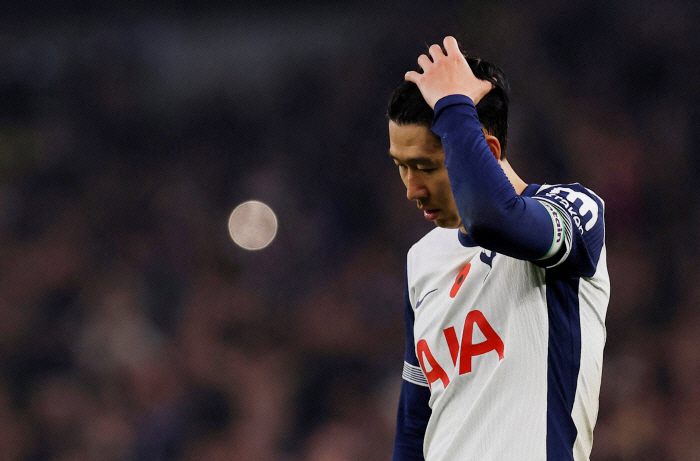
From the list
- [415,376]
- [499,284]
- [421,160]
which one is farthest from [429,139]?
[415,376]

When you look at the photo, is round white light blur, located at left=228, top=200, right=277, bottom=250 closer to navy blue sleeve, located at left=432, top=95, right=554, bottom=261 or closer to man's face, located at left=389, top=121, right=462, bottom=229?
man's face, located at left=389, top=121, right=462, bottom=229

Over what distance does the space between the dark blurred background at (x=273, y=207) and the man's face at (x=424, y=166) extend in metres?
2.89

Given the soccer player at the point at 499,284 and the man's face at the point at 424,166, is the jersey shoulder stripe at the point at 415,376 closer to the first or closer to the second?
the soccer player at the point at 499,284

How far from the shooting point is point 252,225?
14.6ft

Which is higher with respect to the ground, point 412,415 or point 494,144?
point 494,144

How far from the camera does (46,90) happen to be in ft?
15.8

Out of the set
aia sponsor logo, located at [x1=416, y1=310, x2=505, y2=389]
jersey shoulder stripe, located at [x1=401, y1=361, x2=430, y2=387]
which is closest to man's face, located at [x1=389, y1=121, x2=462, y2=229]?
aia sponsor logo, located at [x1=416, y1=310, x2=505, y2=389]

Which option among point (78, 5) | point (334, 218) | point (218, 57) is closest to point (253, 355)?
point (334, 218)

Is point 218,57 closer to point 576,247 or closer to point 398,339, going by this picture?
point 398,339

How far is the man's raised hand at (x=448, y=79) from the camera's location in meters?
1.30

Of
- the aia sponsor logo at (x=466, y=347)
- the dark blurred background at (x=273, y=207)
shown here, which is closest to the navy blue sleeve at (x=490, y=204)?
the aia sponsor logo at (x=466, y=347)

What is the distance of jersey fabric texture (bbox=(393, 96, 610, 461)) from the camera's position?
1178mm

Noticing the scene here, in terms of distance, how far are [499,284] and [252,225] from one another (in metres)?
3.22

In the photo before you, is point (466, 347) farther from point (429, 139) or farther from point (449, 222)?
point (429, 139)
